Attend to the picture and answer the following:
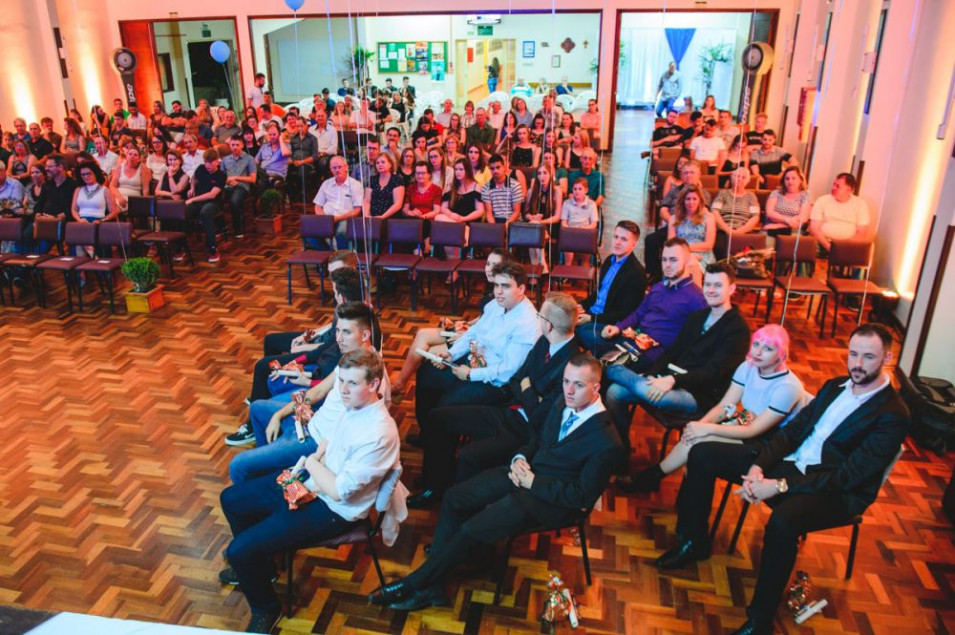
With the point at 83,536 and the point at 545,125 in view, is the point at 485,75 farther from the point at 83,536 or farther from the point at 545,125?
the point at 83,536

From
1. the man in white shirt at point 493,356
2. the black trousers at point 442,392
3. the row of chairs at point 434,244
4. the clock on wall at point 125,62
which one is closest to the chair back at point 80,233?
the row of chairs at point 434,244

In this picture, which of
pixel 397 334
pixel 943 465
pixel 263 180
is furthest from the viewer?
pixel 263 180

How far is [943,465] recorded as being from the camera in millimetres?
4191

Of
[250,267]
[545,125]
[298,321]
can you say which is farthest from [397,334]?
[545,125]

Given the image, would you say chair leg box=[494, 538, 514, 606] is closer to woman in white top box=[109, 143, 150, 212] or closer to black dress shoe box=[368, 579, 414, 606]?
black dress shoe box=[368, 579, 414, 606]

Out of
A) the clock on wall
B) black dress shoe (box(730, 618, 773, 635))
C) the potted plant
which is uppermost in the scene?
the clock on wall

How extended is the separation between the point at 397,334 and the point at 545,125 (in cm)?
544

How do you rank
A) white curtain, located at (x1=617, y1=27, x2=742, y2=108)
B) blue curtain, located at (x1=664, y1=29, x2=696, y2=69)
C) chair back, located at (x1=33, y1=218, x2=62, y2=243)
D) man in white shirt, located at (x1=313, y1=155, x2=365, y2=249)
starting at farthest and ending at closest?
blue curtain, located at (x1=664, y1=29, x2=696, y2=69) < white curtain, located at (x1=617, y1=27, x2=742, y2=108) < man in white shirt, located at (x1=313, y1=155, x2=365, y2=249) < chair back, located at (x1=33, y1=218, x2=62, y2=243)

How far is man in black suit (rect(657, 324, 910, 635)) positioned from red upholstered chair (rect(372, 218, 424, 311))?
3993 mm

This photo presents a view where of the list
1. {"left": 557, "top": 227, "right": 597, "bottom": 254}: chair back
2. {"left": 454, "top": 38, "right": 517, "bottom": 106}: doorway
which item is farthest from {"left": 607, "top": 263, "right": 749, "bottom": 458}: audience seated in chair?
{"left": 454, "top": 38, "right": 517, "bottom": 106}: doorway

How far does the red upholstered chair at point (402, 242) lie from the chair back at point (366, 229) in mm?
100

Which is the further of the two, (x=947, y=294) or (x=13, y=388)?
(x=13, y=388)

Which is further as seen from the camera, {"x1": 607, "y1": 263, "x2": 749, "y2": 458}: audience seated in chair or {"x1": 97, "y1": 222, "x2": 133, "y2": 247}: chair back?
{"x1": 97, "y1": 222, "x2": 133, "y2": 247}: chair back

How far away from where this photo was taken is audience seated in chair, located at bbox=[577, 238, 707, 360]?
4.26 metres
